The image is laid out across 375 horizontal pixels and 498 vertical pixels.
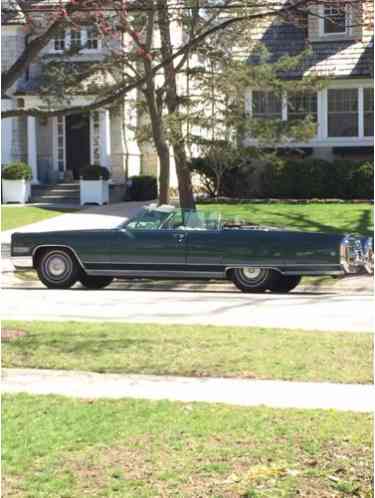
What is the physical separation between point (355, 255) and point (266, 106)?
1918 centimetres

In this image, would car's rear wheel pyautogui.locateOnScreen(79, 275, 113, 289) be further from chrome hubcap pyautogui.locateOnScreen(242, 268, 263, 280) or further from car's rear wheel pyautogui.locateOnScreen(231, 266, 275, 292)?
chrome hubcap pyautogui.locateOnScreen(242, 268, 263, 280)

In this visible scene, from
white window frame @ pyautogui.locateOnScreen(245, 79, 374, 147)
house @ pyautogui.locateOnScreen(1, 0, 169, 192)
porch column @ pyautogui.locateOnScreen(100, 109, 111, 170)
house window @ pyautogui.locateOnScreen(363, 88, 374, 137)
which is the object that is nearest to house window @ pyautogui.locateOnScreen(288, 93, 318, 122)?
white window frame @ pyautogui.locateOnScreen(245, 79, 374, 147)

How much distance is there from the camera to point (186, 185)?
832 inches

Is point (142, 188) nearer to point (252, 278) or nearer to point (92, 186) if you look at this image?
point (92, 186)

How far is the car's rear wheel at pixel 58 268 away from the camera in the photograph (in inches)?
557

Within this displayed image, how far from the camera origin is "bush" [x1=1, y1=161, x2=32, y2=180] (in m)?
28.9

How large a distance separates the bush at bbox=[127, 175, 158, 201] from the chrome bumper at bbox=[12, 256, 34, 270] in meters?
16.1

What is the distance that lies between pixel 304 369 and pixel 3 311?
15.8ft

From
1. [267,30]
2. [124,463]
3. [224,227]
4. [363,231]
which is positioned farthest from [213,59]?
[124,463]

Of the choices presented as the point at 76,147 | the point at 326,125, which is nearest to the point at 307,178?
the point at 326,125

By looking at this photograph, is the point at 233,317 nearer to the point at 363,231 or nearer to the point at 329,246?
the point at 329,246

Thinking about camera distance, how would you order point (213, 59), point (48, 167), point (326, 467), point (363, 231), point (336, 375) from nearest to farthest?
point (326, 467) → point (336, 375) → point (363, 231) → point (213, 59) → point (48, 167)

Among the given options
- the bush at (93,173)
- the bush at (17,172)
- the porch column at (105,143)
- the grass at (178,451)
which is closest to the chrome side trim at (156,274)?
the grass at (178,451)

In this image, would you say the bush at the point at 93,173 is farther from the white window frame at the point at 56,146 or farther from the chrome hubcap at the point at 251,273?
the chrome hubcap at the point at 251,273
